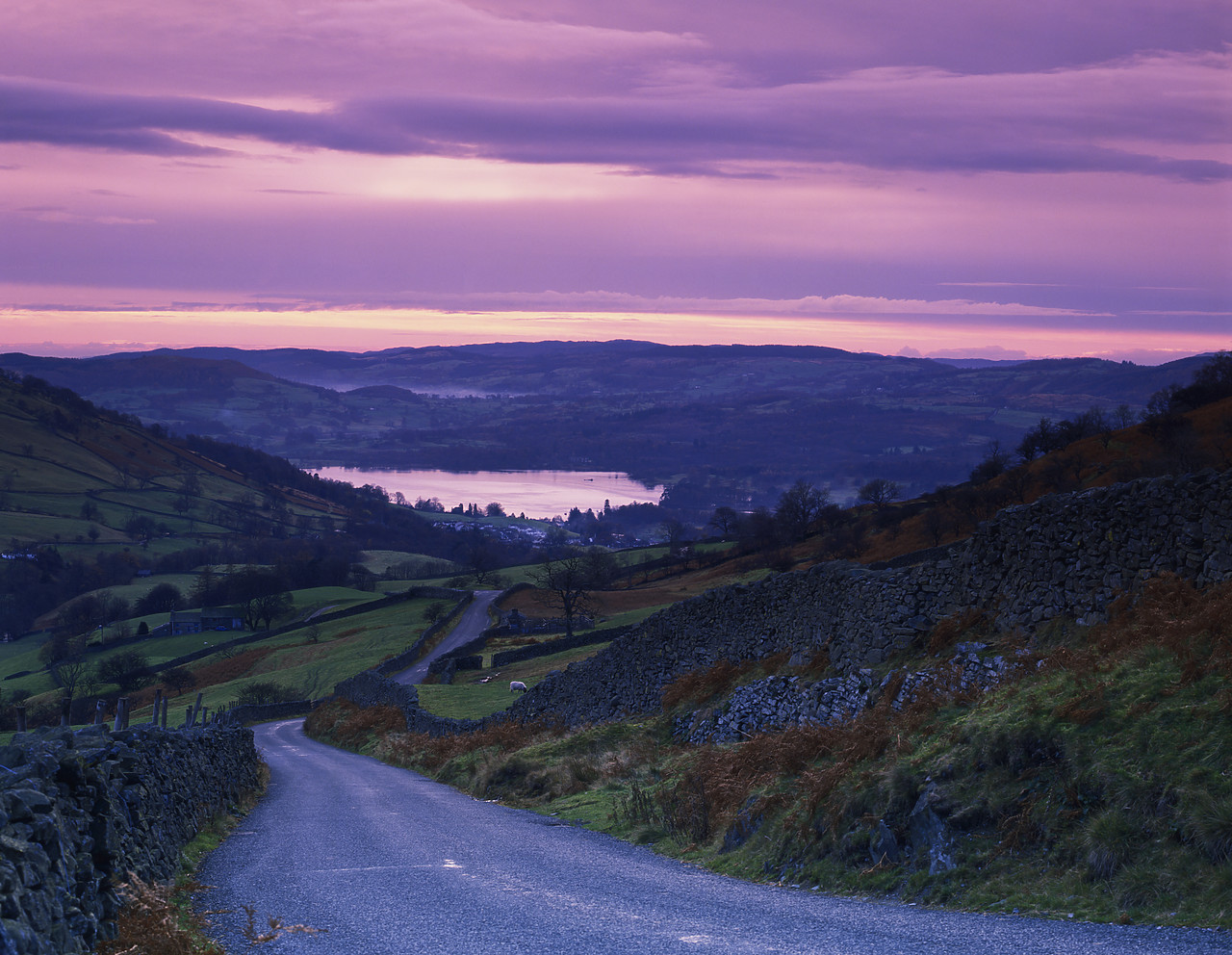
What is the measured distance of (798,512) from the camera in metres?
94.2

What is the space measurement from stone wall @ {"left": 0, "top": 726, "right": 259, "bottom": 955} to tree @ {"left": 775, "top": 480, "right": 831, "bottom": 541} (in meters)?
71.4

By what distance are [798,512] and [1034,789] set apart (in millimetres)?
86001

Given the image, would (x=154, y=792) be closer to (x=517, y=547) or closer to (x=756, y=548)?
(x=756, y=548)

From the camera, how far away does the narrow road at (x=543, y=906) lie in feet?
24.5

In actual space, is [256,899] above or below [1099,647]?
below

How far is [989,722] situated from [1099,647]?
1775 mm

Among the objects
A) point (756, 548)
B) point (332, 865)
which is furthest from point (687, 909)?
point (756, 548)

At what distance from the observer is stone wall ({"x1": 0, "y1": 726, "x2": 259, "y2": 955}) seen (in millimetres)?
5996

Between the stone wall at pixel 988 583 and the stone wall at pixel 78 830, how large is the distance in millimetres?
10027

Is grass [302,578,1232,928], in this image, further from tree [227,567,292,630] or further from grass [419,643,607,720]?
tree [227,567,292,630]

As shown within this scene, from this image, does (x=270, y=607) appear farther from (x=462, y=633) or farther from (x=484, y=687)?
(x=484, y=687)

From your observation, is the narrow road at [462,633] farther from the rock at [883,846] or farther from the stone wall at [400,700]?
the rock at [883,846]

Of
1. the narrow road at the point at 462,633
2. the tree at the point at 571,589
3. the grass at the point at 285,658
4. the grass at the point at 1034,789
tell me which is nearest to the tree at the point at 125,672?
the grass at the point at 285,658

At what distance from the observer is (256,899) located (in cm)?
995
